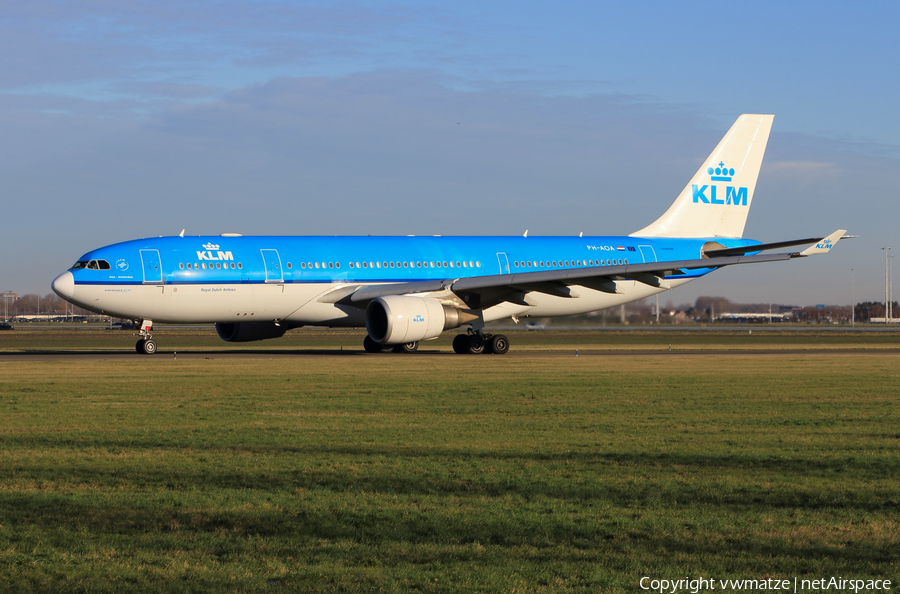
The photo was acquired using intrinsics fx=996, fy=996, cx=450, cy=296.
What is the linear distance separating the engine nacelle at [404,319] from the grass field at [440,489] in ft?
36.4

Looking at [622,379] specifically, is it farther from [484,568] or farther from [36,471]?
[484,568]

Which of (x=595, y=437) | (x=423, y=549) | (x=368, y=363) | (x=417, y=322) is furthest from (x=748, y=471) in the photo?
(x=417, y=322)

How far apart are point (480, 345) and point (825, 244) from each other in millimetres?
11721

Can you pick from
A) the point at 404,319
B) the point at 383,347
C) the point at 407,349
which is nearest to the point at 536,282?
the point at 404,319

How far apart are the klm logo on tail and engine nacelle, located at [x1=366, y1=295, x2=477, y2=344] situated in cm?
1429

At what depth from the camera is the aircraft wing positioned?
103 feet

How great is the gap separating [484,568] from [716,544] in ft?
5.79

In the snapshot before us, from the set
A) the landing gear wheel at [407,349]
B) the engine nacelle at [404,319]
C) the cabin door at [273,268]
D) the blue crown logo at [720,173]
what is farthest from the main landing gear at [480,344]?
the blue crown logo at [720,173]

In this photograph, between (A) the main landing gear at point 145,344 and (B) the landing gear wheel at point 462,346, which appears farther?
(B) the landing gear wheel at point 462,346

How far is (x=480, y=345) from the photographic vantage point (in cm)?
3416

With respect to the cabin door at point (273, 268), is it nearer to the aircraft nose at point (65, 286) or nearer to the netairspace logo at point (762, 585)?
the aircraft nose at point (65, 286)

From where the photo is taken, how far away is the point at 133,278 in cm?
3022

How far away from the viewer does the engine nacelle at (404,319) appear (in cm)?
2970

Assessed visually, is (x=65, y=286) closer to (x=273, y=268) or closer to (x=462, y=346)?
(x=273, y=268)
